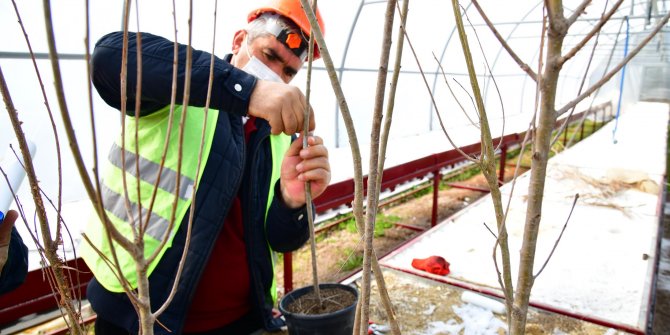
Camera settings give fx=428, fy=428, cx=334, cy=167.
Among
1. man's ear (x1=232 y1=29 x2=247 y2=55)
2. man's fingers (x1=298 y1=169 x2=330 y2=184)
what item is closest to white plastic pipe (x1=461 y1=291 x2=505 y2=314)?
man's fingers (x1=298 y1=169 x2=330 y2=184)

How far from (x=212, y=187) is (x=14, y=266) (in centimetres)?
65

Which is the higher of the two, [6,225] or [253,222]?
[6,225]

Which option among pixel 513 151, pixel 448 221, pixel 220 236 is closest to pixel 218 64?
pixel 220 236

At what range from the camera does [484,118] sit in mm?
716

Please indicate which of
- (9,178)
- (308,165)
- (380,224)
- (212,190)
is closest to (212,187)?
(212,190)

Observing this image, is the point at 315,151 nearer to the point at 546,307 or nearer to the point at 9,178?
the point at 9,178

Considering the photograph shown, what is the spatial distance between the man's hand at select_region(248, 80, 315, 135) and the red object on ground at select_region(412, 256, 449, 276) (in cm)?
145

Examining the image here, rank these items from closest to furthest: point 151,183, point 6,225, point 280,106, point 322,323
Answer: point 280,106 < point 6,225 < point 322,323 < point 151,183

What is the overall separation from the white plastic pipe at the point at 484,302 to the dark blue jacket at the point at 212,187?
2.55 feet

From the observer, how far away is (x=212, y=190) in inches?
59.1

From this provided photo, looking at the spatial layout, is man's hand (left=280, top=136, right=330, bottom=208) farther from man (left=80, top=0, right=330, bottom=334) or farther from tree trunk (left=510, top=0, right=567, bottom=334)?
tree trunk (left=510, top=0, right=567, bottom=334)

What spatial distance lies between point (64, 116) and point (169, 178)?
115cm

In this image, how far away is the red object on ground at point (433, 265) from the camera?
2207 millimetres

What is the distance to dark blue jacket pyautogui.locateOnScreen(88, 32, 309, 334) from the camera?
1.06 m
